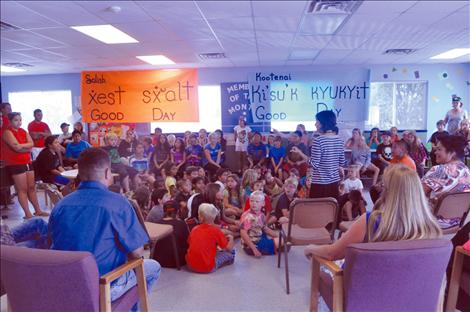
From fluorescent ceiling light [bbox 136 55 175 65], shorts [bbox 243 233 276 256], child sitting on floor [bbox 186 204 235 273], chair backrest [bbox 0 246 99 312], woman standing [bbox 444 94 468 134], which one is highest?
fluorescent ceiling light [bbox 136 55 175 65]

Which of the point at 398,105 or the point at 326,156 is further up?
Result: the point at 398,105

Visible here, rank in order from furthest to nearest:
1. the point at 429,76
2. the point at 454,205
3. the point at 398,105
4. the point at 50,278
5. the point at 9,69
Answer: the point at 398,105 < the point at 429,76 < the point at 9,69 < the point at 454,205 < the point at 50,278

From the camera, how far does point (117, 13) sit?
379cm

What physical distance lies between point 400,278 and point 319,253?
43 centimetres

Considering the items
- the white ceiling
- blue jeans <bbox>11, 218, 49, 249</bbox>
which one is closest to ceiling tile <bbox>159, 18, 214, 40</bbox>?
the white ceiling

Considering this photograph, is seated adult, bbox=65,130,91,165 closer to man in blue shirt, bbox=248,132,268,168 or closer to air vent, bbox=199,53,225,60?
air vent, bbox=199,53,225,60

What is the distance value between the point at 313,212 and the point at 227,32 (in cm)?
304

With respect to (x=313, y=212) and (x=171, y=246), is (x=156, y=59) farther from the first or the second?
(x=313, y=212)

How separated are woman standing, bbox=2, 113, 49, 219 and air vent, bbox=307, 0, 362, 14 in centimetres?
378

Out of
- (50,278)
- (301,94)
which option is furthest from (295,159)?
(50,278)

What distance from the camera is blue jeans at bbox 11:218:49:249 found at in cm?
175

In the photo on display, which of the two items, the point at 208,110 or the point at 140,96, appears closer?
the point at 140,96

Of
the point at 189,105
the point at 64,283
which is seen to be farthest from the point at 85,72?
the point at 64,283

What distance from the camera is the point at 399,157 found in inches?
137
